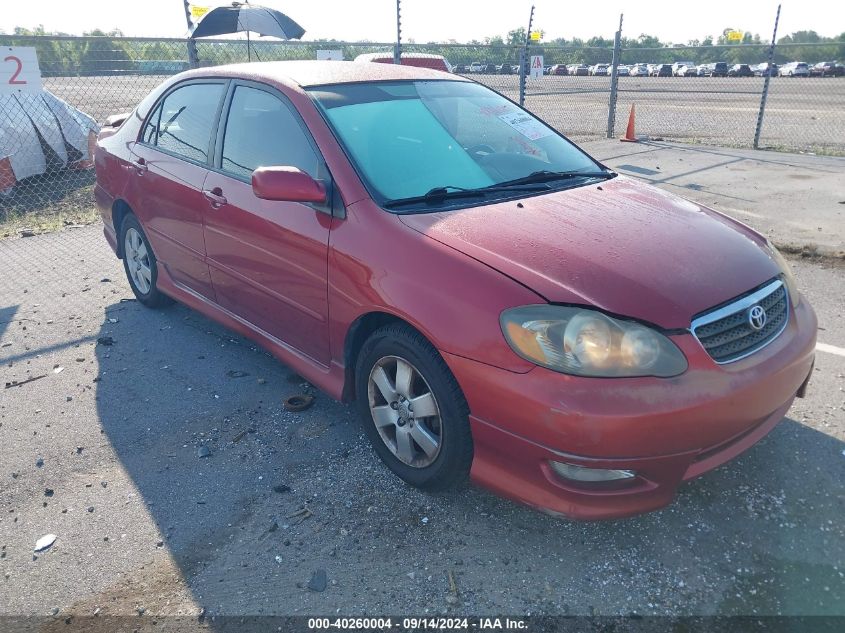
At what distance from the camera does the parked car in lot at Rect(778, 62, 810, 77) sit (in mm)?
43938

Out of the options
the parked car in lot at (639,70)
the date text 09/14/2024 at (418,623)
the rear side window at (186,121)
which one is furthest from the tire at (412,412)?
the parked car in lot at (639,70)

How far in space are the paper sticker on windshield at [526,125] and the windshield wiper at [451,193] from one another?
625 mm

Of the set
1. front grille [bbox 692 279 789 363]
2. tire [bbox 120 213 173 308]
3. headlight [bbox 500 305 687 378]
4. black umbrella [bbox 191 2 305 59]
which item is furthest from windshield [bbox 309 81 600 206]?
black umbrella [bbox 191 2 305 59]

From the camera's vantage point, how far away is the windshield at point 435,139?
310cm

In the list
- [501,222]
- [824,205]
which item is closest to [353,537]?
[501,222]

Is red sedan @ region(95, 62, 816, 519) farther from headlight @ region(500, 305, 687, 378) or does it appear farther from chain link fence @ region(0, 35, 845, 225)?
chain link fence @ region(0, 35, 845, 225)

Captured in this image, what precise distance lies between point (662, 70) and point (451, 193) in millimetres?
52772

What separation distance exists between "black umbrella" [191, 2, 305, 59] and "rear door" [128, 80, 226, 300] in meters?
6.77

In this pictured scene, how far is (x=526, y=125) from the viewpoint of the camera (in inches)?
152

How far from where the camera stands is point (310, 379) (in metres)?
3.32

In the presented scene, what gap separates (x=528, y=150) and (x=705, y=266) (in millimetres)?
1373

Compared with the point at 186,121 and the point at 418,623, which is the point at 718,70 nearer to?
the point at 186,121

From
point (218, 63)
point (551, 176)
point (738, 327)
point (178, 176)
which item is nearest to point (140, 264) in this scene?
point (178, 176)

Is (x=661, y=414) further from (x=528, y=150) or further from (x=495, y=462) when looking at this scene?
(x=528, y=150)
